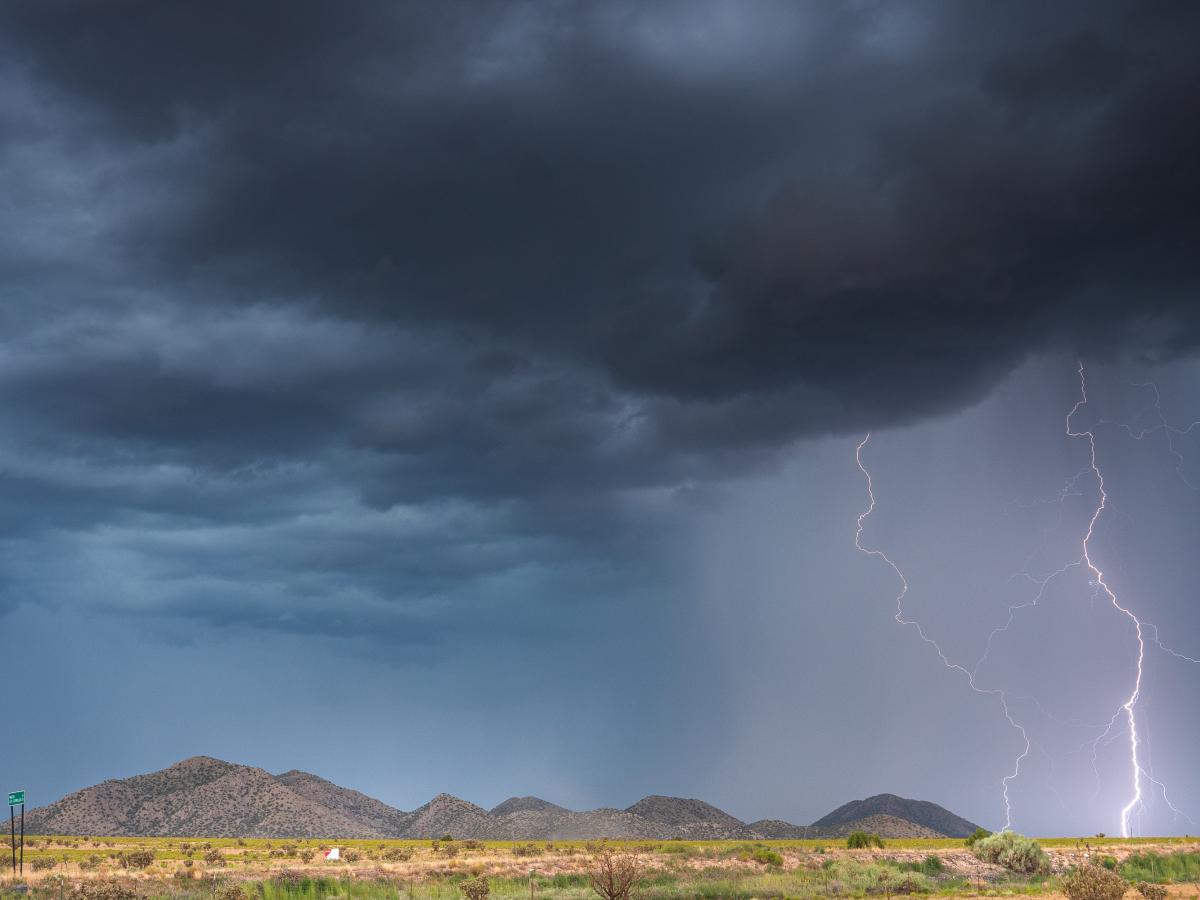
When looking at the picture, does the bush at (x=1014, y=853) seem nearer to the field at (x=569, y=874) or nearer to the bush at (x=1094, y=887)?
the field at (x=569, y=874)

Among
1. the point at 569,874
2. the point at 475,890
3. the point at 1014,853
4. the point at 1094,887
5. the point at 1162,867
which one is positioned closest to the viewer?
the point at 1094,887

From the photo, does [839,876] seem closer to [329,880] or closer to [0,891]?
[329,880]

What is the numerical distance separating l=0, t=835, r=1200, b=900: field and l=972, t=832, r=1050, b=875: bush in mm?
876

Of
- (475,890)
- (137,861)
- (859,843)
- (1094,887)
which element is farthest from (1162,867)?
(137,861)

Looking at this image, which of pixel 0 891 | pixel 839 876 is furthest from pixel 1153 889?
pixel 0 891

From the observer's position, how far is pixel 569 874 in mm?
65188

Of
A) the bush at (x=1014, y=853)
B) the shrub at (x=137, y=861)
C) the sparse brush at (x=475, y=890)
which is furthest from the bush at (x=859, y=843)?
the shrub at (x=137, y=861)

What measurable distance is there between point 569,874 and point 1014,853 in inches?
1135

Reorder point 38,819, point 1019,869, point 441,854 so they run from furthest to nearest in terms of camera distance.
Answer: point 38,819 → point 441,854 → point 1019,869

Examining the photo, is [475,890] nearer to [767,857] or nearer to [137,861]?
[767,857]

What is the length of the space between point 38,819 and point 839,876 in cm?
17340

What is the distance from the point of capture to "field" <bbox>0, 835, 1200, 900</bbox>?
54938 mm

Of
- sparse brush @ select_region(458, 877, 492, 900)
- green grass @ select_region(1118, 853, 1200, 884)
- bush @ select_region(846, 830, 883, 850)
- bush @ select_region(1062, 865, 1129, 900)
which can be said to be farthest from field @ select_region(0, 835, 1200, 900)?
bush @ select_region(1062, 865, 1129, 900)

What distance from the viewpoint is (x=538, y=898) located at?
52906mm
